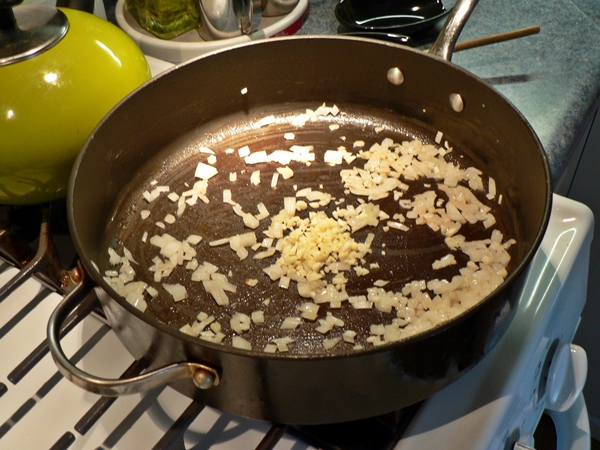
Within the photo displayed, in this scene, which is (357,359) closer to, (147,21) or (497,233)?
(497,233)

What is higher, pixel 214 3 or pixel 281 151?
pixel 214 3

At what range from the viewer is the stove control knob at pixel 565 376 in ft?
2.17

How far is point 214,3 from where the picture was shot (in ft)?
3.11

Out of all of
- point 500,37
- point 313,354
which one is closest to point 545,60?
point 500,37

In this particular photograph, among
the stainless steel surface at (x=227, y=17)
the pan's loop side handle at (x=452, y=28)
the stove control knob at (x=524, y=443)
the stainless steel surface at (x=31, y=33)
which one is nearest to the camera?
the stove control knob at (x=524, y=443)

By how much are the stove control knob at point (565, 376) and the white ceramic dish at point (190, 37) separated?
0.69 metres

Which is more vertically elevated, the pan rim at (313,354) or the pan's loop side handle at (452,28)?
the pan's loop side handle at (452,28)

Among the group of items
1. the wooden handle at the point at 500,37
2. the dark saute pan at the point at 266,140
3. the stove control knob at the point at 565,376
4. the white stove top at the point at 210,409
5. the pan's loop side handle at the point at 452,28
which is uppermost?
the pan's loop side handle at the point at 452,28

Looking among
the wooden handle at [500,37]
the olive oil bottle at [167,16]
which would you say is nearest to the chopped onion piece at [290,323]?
the wooden handle at [500,37]

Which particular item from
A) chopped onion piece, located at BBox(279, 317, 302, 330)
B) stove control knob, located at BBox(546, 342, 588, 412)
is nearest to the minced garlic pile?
chopped onion piece, located at BBox(279, 317, 302, 330)

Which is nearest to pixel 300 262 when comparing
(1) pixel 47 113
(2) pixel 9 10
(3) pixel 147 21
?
(1) pixel 47 113

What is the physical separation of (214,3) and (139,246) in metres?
0.45

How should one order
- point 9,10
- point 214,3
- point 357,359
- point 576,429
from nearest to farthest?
point 357,359, point 9,10, point 576,429, point 214,3

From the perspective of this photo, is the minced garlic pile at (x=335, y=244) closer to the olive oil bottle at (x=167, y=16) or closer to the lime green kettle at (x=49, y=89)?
the lime green kettle at (x=49, y=89)
